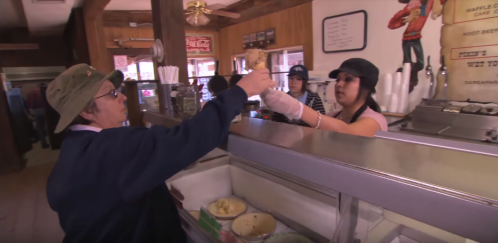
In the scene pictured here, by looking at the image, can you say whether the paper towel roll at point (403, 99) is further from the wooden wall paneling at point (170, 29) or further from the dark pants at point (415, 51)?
the wooden wall paneling at point (170, 29)

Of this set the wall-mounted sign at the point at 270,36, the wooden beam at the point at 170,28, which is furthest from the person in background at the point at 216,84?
the wall-mounted sign at the point at 270,36

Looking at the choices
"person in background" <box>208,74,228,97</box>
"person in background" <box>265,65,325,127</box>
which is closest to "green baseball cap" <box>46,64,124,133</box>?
"person in background" <box>208,74,228,97</box>

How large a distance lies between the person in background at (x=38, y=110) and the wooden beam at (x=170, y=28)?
223 inches

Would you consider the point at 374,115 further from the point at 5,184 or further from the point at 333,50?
the point at 5,184

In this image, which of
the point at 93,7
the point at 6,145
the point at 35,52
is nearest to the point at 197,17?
the point at 93,7

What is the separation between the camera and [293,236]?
119cm

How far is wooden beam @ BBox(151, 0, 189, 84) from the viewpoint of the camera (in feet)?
6.73

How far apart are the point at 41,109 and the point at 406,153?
25.2 feet

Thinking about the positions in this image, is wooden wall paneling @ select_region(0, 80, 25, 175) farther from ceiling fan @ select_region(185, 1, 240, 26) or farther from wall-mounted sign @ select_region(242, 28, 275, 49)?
wall-mounted sign @ select_region(242, 28, 275, 49)

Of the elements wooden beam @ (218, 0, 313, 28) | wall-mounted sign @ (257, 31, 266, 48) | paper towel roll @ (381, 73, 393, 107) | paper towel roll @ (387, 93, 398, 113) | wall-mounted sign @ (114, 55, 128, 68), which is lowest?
paper towel roll @ (387, 93, 398, 113)

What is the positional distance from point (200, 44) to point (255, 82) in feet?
19.1

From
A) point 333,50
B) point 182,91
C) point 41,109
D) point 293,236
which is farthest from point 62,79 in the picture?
point 41,109

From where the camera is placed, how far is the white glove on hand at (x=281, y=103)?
1.12m

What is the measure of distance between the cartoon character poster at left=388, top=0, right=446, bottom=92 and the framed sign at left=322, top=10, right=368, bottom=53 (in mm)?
444
